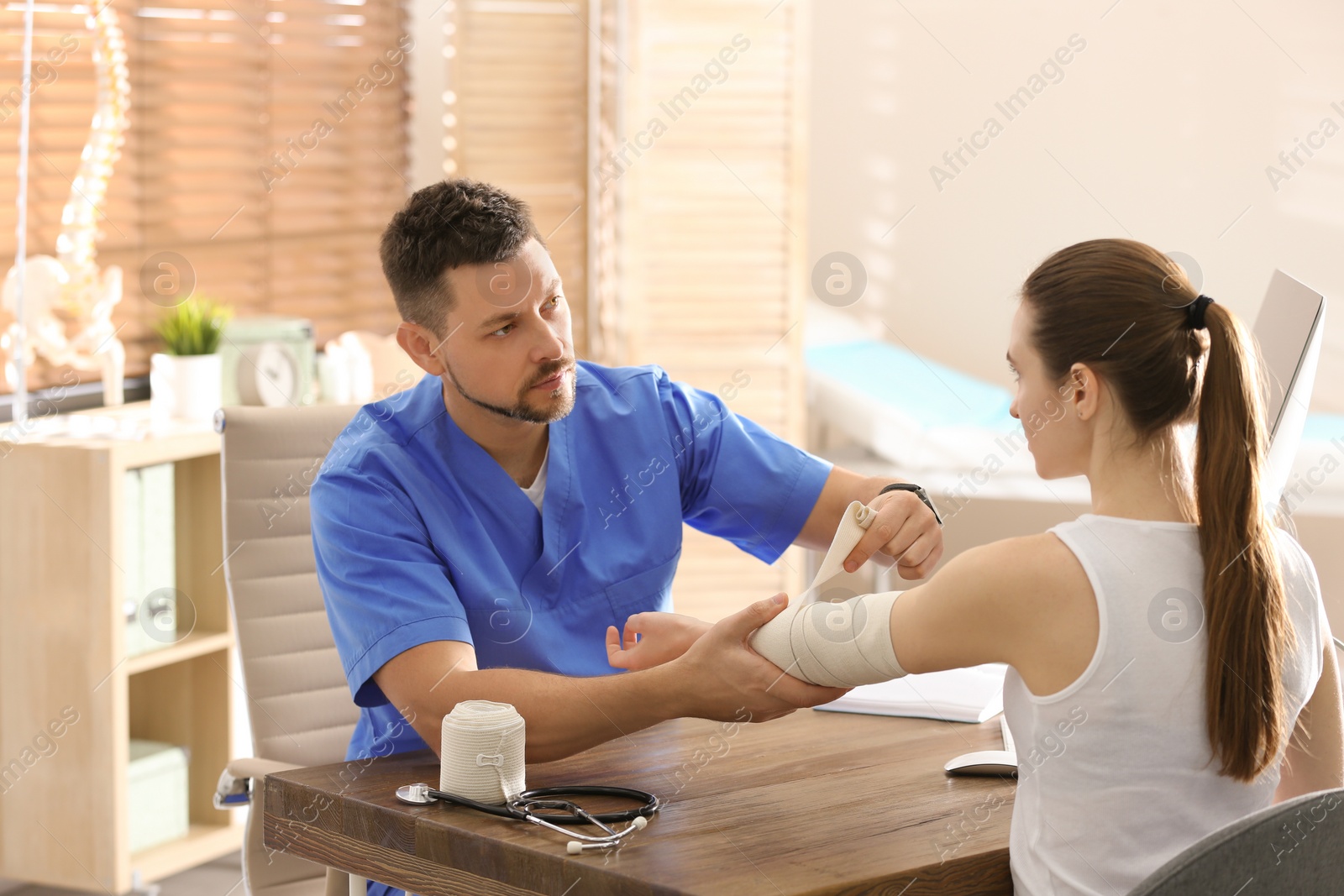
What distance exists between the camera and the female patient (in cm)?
96

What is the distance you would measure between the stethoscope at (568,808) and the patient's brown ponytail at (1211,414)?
17.6 inches

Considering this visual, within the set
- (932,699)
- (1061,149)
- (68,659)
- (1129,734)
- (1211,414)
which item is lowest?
(68,659)

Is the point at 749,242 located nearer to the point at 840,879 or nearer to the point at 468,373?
the point at 468,373

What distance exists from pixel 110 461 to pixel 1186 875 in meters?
1.95

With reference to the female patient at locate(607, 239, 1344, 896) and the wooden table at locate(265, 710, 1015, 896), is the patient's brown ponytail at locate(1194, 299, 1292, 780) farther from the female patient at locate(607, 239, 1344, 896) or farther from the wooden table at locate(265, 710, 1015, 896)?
the wooden table at locate(265, 710, 1015, 896)

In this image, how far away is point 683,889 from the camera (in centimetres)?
92

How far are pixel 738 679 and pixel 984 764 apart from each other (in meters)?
0.24

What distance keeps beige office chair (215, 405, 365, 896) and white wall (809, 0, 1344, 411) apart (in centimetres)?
274

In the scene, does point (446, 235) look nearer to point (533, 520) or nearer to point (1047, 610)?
point (533, 520)

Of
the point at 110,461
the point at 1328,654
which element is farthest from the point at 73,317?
the point at 1328,654

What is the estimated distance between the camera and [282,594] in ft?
5.72

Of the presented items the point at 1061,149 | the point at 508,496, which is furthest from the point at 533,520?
the point at 1061,149

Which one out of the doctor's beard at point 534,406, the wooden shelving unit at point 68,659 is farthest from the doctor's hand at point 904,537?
the wooden shelving unit at point 68,659

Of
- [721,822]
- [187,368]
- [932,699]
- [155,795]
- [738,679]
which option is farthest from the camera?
[187,368]
